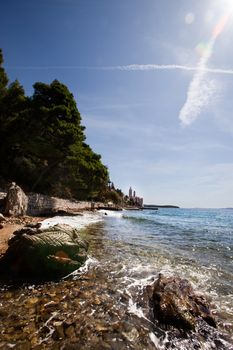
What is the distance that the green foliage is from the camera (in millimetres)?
25859

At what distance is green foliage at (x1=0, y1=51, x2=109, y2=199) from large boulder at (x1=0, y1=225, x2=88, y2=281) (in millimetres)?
20116

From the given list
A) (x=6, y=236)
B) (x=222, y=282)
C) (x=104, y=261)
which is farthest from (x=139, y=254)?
(x=6, y=236)

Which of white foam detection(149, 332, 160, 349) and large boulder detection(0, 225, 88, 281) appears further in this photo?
large boulder detection(0, 225, 88, 281)

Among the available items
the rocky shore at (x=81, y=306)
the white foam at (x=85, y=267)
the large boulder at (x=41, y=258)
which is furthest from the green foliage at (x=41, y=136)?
the rocky shore at (x=81, y=306)

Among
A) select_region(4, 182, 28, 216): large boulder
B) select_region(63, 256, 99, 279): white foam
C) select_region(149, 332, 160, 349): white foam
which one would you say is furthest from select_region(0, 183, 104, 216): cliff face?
select_region(149, 332, 160, 349): white foam

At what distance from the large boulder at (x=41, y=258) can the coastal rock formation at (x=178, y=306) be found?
2469 mm

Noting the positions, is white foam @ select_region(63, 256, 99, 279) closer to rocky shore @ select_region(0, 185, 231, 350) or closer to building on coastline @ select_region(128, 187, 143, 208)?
rocky shore @ select_region(0, 185, 231, 350)

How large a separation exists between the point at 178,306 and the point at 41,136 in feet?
81.1

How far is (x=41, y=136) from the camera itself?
2605cm

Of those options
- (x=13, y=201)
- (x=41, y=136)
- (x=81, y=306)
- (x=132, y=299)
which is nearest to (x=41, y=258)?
(x=81, y=306)

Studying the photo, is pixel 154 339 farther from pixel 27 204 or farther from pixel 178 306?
pixel 27 204

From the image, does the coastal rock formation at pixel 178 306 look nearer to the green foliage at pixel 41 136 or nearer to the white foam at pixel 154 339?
the white foam at pixel 154 339

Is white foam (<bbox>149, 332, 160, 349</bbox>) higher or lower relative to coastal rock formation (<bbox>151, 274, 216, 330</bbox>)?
lower

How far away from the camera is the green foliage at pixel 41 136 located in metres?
25.9
